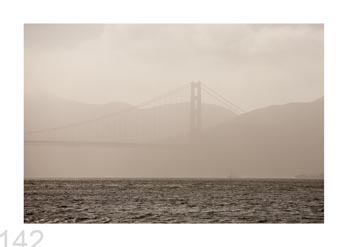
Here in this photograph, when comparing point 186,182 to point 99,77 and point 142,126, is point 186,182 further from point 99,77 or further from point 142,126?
point 99,77

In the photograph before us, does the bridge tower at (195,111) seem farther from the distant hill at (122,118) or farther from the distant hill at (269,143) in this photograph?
the distant hill at (269,143)

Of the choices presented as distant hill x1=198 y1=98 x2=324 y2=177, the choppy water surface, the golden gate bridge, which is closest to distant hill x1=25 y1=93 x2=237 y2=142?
the golden gate bridge

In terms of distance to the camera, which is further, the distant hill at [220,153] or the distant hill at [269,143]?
the distant hill at [220,153]
